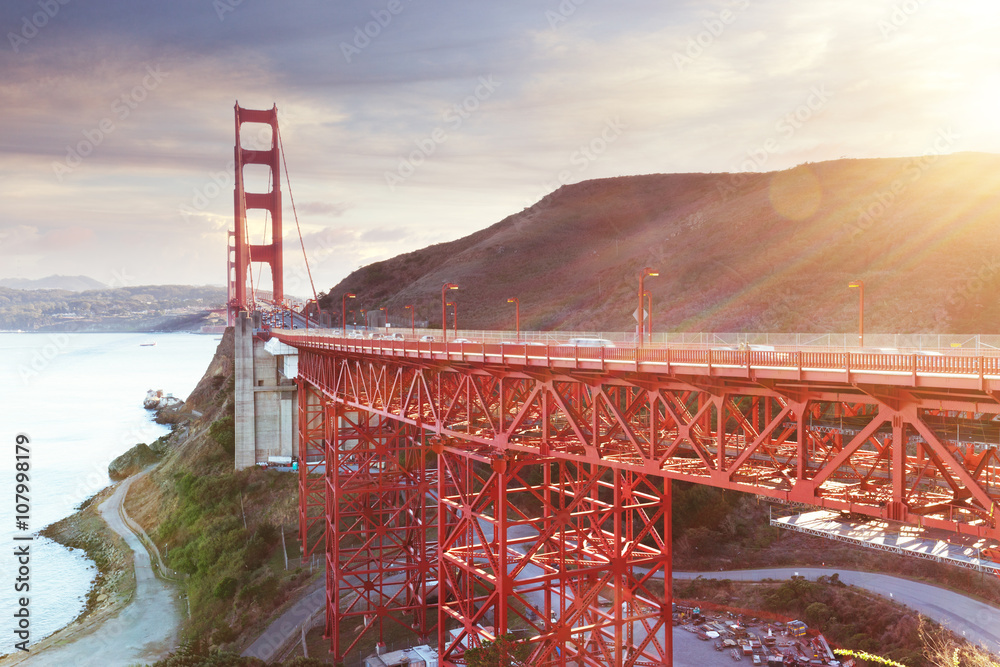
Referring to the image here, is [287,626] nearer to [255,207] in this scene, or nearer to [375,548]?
[375,548]

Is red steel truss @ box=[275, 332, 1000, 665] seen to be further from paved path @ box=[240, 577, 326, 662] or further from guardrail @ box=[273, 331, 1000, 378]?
paved path @ box=[240, 577, 326, 662]

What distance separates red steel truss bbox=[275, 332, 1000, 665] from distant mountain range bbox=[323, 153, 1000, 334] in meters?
40.5

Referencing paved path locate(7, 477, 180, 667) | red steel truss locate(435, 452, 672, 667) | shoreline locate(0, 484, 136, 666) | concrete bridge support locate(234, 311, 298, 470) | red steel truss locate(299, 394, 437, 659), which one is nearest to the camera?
red steel truss locate(435, 452, 672, 667)

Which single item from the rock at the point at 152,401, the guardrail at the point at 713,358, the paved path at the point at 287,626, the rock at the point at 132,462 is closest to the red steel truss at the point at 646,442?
the guardrail at the point at 713,358

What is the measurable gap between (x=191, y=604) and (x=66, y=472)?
1968 inches

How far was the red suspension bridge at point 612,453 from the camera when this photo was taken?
11.6 m

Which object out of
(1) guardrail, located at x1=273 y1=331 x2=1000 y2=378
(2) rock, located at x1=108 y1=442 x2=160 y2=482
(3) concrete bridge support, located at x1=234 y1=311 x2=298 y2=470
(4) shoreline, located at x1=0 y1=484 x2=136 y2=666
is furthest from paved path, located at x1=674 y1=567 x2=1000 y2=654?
(2) rock, located at x1=108 y1=442 x2=160 y2=482

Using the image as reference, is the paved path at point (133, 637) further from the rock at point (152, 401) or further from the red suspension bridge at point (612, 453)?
the rock at point (152, 401)

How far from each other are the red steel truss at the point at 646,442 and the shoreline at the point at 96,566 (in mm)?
18050

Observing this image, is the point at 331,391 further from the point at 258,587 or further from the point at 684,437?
the point at 684,437

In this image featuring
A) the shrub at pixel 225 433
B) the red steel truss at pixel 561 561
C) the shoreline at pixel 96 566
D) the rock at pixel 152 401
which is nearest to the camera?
the red steel truss at pixel 561 561

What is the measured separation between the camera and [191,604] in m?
39.7

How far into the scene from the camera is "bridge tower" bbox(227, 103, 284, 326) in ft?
221

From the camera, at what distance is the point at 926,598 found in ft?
108
